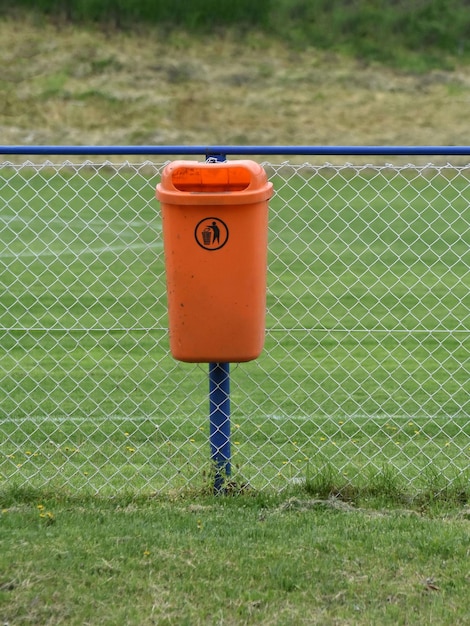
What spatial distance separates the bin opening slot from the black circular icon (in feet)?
0.43

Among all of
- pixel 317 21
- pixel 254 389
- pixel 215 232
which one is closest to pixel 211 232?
pixel 215 232

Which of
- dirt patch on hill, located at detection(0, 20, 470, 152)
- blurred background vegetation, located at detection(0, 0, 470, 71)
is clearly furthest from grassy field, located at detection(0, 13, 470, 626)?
blurred background vegetation, located at detection(0, 0, 470, 71)

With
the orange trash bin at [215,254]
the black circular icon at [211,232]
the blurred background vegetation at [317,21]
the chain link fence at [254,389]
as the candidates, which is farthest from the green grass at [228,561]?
the blurred background vegetation at [317,21]

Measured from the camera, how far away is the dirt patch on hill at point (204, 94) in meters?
27.9

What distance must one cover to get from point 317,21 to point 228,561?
30643 mm

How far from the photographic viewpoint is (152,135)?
2762 cm

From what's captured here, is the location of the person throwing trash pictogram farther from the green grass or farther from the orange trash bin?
the green grass

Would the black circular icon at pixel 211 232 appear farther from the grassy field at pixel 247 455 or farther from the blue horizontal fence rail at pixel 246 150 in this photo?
the grassy field at pixel 247 455

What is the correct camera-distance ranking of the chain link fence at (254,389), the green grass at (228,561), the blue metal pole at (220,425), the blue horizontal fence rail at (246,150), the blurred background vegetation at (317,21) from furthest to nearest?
the blurred background vegetation at (317,21), the chain link fence at (254,389), the blue metal pole at (220,425), the blue horizontal fence rail at (246,150), the green grass at (228,561)

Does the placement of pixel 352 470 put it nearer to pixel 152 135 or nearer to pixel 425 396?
pixel 425 396

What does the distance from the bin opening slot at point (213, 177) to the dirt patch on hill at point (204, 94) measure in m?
21.7

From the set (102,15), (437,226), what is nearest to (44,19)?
(102,15)

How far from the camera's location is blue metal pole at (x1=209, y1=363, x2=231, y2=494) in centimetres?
485

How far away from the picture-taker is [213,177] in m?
4.47
